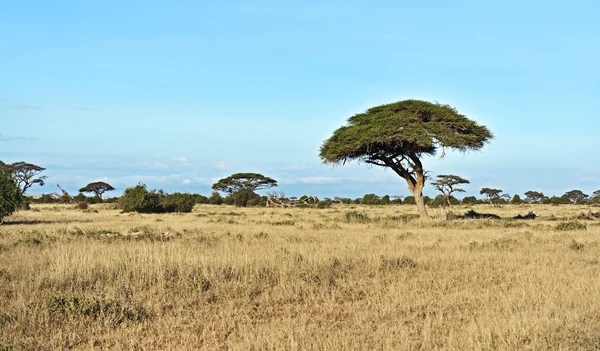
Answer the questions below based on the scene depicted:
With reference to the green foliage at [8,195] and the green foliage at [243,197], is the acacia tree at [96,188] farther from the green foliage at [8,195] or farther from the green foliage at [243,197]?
the green foliage at [8,195]

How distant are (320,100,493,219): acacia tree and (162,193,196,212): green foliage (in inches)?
691

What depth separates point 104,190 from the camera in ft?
294

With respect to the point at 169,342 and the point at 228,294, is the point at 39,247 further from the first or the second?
the point at 169,342

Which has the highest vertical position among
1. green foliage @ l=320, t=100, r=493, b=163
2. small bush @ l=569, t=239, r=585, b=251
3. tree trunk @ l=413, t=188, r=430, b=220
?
green foliage @ l=320, t=100, r=493, b=163

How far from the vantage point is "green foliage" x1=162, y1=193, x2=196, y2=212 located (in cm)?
4525

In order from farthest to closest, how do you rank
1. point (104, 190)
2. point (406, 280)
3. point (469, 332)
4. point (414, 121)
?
point (104, 190) < point (414, 121) < point (406, 280) < point (469, 332)

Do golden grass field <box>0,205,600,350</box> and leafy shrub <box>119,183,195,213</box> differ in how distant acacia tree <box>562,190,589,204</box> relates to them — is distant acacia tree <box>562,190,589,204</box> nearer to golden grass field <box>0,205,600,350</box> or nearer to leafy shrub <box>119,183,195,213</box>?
leafy shrub <box>119,183,195,213</box>

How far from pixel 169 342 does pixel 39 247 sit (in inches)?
354

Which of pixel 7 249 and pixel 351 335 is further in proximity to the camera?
pixel 7 249

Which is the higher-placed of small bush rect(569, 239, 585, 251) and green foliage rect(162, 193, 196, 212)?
green foliage rect(162, 193, 196, 212)

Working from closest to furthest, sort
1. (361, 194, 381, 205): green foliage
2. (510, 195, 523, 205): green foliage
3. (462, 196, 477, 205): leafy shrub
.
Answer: (361, 194, 381, 205): green foliage < (462, 196, 477, 205): leafy shrub < (510, 195, 523, 205): green foliage

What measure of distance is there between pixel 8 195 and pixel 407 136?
19.9 meters

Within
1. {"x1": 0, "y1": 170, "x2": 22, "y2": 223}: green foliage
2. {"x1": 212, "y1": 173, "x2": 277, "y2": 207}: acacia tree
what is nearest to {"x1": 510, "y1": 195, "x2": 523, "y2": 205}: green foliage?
{"x1": 212, "y1": 173, "x2": 277, "y2": 207}: acacia tree

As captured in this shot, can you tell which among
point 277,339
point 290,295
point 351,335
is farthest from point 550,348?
point 290,295
